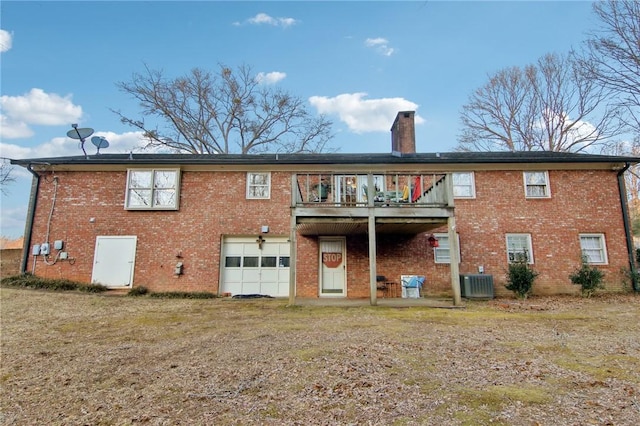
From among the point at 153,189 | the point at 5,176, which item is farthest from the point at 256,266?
the point at 5,176

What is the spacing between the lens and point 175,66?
22219mm

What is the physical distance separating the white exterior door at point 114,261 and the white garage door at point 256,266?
321cm

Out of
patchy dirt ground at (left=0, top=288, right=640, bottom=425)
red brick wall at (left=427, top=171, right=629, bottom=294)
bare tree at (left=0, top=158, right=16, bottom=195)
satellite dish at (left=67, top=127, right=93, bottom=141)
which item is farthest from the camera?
bare tree at (left=0, top=158, right=16, bottom=195)

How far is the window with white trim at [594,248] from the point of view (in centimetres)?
1144

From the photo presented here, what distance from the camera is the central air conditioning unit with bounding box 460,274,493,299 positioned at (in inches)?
418

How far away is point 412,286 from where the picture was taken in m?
11.0

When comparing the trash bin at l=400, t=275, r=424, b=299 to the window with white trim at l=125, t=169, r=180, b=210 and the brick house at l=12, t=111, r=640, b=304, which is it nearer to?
the brick house at l=12, t=111, r=640, b=304

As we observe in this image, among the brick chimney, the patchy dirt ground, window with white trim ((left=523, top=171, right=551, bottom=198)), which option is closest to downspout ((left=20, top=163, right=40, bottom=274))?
the patchy dirt ground

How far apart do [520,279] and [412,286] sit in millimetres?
3149

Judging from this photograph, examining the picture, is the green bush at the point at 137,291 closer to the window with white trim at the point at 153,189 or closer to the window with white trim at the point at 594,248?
the window with white trim at the point at 153,189

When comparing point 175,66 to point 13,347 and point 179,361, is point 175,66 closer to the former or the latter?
point 13,347

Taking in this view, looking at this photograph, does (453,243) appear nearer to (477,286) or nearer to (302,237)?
(477,286)

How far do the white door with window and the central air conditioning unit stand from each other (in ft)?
12.6

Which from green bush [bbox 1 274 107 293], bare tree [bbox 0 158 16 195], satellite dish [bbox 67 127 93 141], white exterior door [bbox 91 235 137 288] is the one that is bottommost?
green bush [bbox 1 274 107 293]
